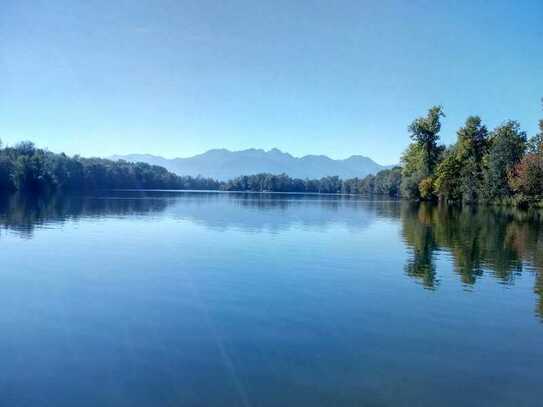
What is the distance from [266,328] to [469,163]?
8193cm

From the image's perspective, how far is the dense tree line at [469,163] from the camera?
241ft

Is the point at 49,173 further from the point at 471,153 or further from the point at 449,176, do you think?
the point at 471,153

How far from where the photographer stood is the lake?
7.72 m

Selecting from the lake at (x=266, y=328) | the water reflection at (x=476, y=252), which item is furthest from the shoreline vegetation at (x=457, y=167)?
the lake at (x=266, y=328)

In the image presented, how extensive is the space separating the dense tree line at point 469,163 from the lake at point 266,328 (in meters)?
54.1

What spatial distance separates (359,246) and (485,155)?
64927mm

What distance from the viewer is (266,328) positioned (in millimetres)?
10820

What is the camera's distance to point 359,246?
2584 centimetres

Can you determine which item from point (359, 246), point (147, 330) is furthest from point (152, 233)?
point (147, 330)

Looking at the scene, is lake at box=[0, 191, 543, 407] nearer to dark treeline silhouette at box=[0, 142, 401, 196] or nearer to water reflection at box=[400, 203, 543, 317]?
water reflection at box=[400, 203, 543, 317]

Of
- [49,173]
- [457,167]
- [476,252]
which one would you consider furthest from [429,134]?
[49,173]

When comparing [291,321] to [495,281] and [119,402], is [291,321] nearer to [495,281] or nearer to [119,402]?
[119,402]

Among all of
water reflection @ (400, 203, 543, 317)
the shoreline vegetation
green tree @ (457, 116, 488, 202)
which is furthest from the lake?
green tree @ (457, 116, 488, 202)

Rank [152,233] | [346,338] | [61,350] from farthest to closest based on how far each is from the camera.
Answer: [152,233], [346,338], [61,350]
